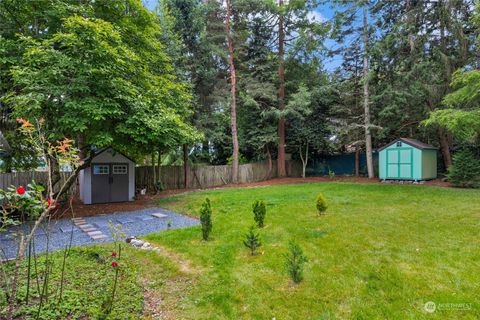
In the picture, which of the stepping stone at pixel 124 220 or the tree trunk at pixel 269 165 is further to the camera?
the tree trunk at pixel 269 165

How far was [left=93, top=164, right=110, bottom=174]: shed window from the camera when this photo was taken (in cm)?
891

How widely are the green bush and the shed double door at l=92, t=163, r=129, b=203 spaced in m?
12.7

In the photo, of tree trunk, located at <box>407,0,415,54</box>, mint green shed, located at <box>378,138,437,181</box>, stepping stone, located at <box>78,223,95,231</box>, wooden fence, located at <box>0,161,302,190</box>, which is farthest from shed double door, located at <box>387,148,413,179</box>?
stepping stone, located at <box>78,223,95,231</box>

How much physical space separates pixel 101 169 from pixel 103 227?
12.7 feet

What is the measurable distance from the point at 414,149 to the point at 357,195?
4.86 metres

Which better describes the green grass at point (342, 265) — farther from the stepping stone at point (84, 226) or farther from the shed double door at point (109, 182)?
the shed double door at point (109, 182)

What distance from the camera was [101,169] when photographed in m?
9.03

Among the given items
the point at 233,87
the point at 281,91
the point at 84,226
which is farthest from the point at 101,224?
the point at 281,91

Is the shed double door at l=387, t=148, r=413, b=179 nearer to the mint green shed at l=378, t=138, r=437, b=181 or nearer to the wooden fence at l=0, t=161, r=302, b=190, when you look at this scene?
the mint green shed at l=378, t=138, r=437, b=181

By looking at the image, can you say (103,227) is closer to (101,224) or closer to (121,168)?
(101,224)

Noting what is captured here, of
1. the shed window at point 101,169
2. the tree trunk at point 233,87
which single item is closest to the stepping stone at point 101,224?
the shed window at point 101,169
